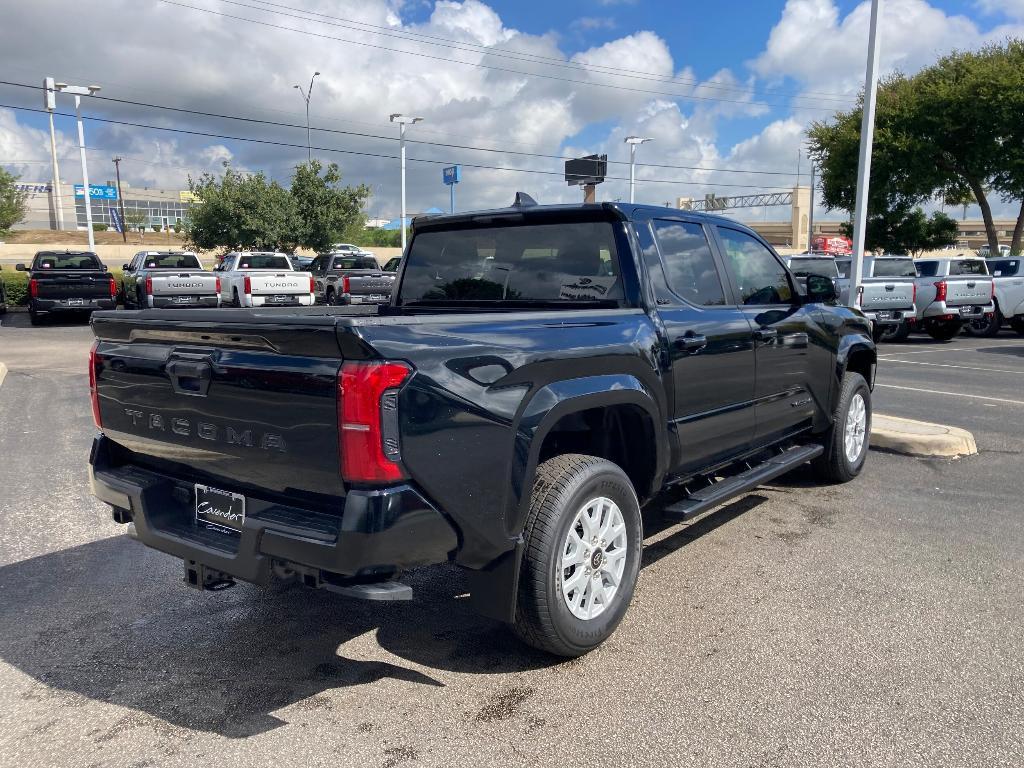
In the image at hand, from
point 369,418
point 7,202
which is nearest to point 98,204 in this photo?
point 7,202

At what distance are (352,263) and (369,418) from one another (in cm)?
2297

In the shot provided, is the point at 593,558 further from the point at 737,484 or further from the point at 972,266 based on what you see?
the point at 972,266

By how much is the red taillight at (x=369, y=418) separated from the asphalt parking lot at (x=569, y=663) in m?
1.02

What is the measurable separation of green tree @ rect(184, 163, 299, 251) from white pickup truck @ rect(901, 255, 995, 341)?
27853 mm

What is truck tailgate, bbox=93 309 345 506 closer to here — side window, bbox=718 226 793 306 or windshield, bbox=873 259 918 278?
side window, bbox=718 226 793 306

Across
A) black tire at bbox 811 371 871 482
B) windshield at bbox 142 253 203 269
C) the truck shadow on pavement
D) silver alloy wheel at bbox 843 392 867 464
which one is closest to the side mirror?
black tire at bbox 811 371 871 482

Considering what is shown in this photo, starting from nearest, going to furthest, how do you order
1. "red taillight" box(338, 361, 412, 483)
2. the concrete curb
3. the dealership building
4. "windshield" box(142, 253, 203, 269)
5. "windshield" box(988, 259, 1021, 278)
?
"red taillight" box(338, 361, 412, 483)
the concrete curb
"windshield" box(988, 259, 1021, 278)
"windshield" box(142, 253, 203, 269)
the dealership building

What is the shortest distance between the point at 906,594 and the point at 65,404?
947 cm

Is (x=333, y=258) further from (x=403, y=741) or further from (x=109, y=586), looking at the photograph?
(x=403, y=741)

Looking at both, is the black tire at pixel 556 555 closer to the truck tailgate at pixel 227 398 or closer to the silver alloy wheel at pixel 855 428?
the truck tailgate at pixel 227 398

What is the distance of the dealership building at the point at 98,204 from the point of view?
108531 mm

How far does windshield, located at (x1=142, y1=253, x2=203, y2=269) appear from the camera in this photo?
74.2ft

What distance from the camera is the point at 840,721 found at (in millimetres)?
3033

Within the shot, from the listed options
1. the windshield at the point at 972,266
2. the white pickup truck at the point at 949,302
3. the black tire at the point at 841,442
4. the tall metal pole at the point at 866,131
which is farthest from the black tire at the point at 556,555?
the windshield at the point at 972,266
